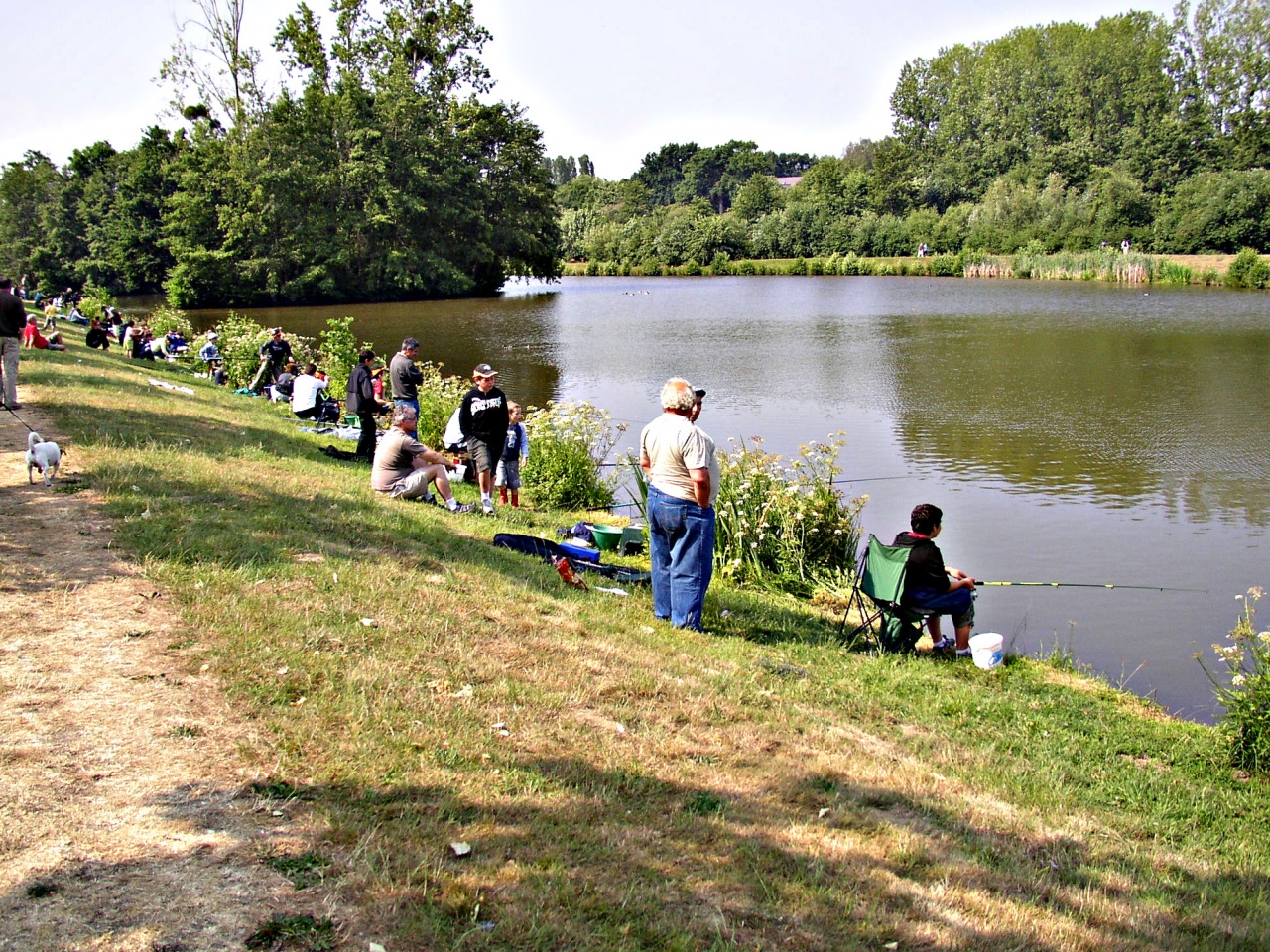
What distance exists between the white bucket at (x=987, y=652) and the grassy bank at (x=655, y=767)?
0.14m

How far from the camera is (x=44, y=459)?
775 cm

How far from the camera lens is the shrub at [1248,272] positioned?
164ft

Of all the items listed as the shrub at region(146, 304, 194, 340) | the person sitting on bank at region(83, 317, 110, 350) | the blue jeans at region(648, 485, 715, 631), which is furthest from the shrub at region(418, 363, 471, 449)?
the shrub at region(146, 304, 194, 340)

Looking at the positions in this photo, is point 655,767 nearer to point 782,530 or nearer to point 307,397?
point 782,530

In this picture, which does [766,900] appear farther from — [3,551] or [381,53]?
[381,53]

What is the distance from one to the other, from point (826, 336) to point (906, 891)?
105 ft

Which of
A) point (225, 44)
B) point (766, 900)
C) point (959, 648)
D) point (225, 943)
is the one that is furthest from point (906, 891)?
point (225, 44)

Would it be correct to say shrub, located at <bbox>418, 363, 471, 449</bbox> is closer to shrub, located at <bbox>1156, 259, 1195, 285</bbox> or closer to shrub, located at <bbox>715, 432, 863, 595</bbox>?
shrub, located at <bbox>715, 432, 863, 595</bbox>

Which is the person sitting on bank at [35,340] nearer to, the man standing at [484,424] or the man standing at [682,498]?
the man standing at [484,424]

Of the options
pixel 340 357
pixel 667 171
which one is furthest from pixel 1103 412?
pixel 667 171

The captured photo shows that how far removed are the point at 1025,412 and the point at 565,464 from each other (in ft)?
36.6

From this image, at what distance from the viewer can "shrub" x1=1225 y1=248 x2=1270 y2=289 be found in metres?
49.9

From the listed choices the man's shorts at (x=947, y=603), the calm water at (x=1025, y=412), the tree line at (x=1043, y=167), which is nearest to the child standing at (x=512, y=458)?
the calm water at (x=1025, y=412)

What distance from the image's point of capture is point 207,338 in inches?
972
